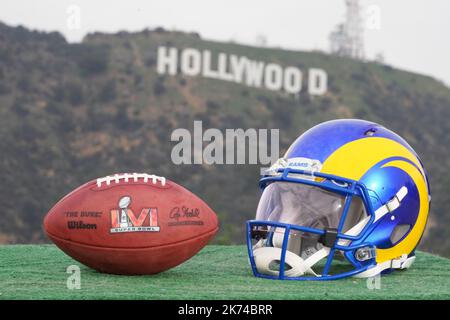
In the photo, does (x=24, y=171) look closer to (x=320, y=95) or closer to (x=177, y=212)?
(x=320, y=95)

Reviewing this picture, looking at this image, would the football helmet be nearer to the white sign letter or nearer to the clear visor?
the clear visor

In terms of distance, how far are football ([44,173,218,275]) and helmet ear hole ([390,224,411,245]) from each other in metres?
1.18

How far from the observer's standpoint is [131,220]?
530cm

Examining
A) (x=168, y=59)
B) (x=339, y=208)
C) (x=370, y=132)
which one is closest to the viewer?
(x=339, y=208)

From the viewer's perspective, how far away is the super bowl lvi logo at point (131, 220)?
529cm

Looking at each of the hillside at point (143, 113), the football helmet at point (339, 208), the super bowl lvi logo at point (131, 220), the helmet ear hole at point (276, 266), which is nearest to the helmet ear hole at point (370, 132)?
the football helmet at point (339, 208)

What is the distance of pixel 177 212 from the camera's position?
5422 millimetres

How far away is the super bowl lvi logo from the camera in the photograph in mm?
5285

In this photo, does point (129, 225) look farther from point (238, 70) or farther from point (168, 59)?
point (238, 70)

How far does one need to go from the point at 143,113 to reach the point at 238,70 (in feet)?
37.4
